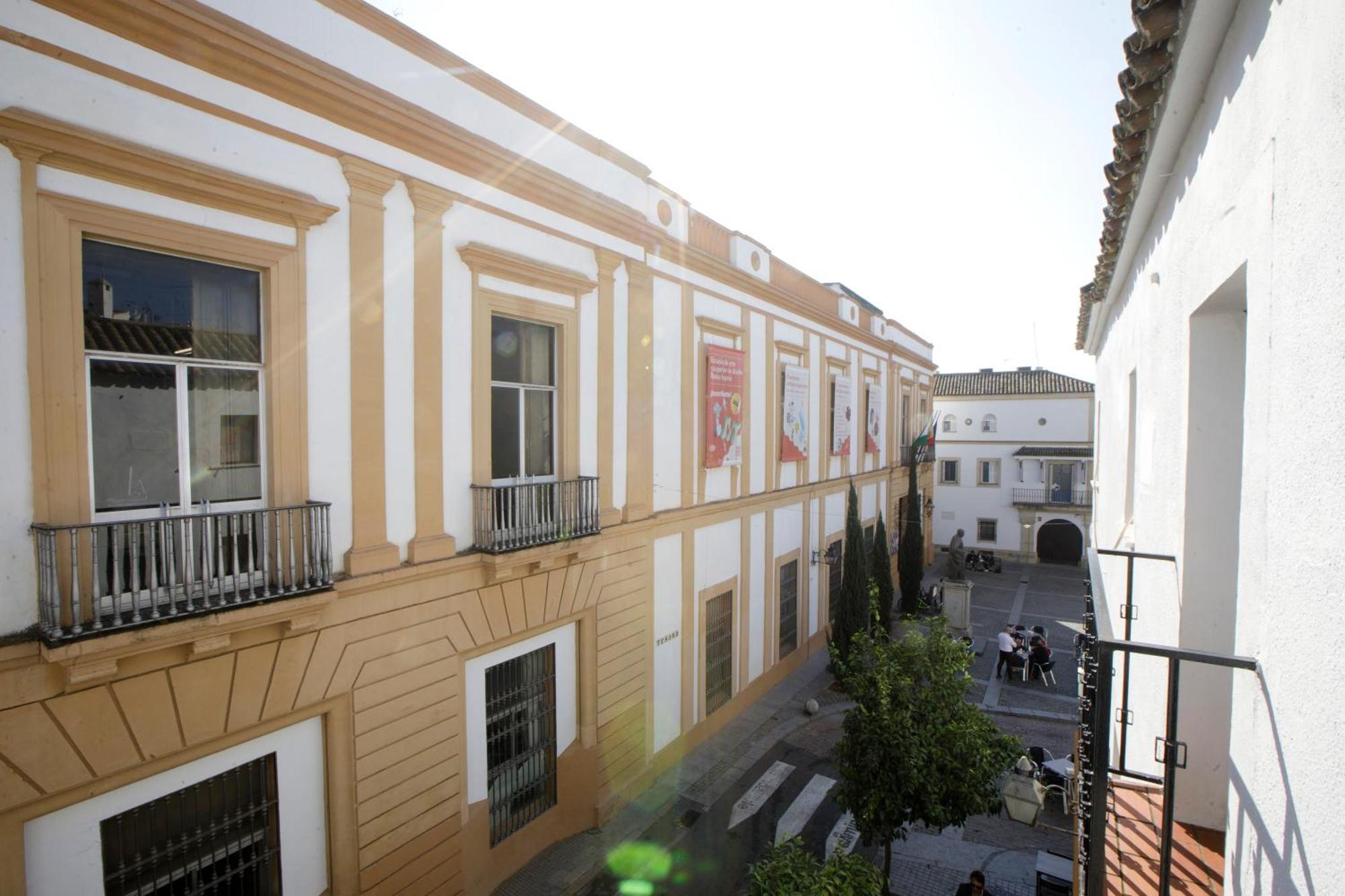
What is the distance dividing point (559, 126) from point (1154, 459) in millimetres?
7669

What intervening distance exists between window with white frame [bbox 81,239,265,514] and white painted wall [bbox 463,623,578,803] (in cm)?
334

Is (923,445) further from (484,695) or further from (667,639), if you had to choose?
(484,695)

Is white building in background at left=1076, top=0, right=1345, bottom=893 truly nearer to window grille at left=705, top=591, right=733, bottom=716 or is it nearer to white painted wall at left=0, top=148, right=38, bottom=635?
white painted wall at left=0, top=148, right=38, bottom=635

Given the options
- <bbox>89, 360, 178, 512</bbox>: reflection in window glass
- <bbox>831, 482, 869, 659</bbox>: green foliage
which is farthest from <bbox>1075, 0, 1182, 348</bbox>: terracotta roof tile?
<bbox>831, 482, 869, 659</bbox>: green foliage

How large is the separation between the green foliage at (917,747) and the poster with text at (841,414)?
10034 mm

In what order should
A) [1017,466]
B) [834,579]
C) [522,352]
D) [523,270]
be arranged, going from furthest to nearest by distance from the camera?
[1017,466]
[834,579]
[522,352]
[523,270]

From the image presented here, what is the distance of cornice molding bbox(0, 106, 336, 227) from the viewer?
4.40 m

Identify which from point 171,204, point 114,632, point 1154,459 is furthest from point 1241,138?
point 114,632

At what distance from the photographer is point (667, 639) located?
1146 centimetres

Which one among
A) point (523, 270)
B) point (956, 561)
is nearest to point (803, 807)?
point (523, 270)

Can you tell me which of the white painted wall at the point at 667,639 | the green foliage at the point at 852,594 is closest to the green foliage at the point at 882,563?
the green foliage at the point at 852,594

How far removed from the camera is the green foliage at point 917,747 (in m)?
7.49

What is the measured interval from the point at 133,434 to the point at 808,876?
254 inches

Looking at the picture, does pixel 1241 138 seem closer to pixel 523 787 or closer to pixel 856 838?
pixel 523 787
